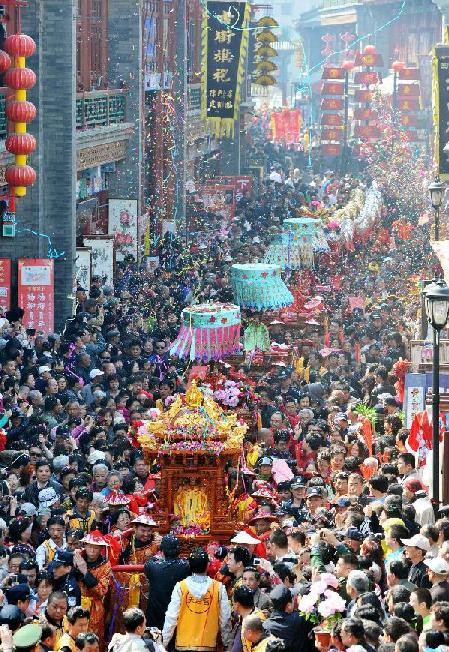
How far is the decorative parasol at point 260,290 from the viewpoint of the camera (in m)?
25.5

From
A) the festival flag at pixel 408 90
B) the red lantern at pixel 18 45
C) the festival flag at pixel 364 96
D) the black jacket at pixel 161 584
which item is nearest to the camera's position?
the black jacket at pixel 161 584

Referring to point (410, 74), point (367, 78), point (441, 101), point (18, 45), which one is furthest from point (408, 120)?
point (18, 45)

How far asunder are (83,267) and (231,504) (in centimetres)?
1476

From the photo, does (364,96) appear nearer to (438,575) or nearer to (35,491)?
(35,491)

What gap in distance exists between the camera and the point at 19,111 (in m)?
24.3

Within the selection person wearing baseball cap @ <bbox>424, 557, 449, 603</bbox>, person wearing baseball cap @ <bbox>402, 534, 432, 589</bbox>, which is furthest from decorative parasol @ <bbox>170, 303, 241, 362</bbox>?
person wearing baseball cap @ <bbox>424, 557, 449, 603</bbox>

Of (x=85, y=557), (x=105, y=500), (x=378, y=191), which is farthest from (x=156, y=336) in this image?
(x=378, y=191)

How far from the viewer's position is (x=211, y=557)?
14.4 metres

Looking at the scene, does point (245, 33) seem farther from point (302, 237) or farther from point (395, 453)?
point (395, 453)

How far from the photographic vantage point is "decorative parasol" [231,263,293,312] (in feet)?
83.6

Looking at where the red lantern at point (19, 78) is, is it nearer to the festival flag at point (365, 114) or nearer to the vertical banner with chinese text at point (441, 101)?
the vertical banner with chinese text at point (441, 101)

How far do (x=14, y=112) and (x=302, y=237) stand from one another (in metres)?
10.6

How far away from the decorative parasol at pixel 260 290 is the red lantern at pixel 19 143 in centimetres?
372

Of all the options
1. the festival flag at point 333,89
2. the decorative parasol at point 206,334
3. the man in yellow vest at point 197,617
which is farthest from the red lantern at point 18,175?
the festival flag at point 333,89
